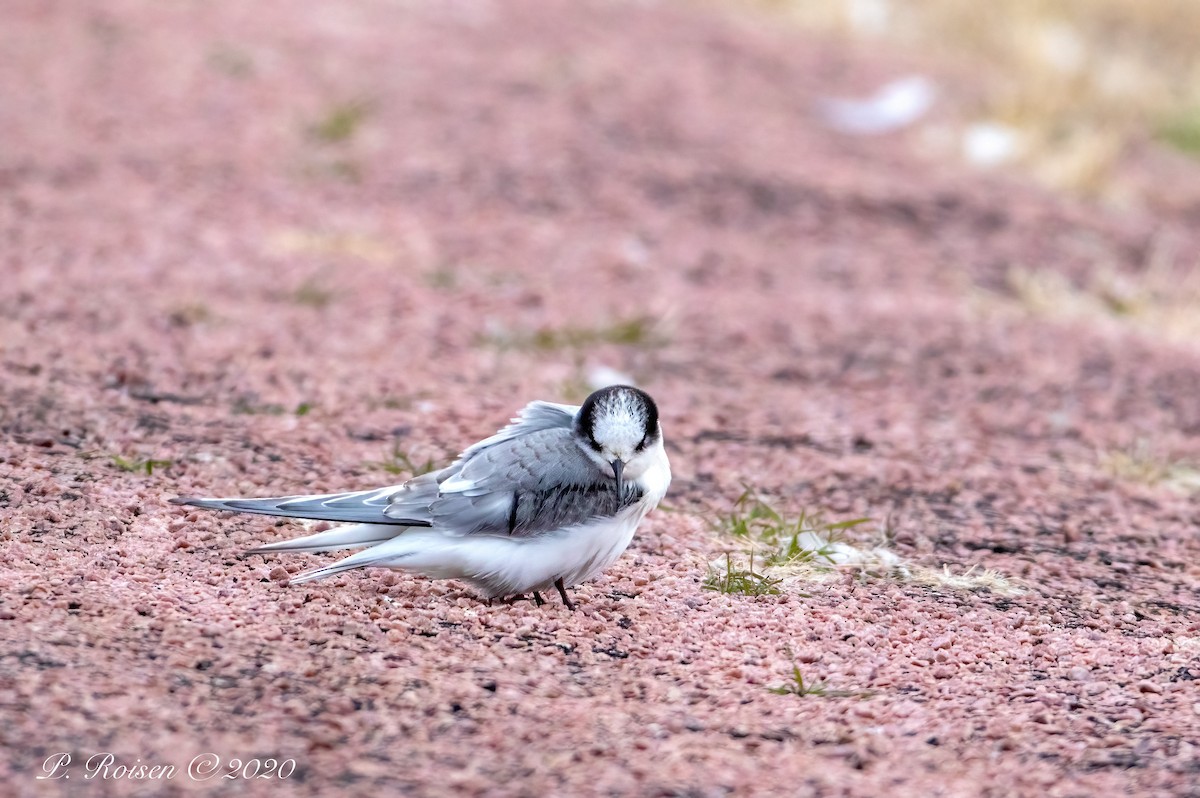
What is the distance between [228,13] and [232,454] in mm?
5793

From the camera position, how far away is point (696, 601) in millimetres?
3623

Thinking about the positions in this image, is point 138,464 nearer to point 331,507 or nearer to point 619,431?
point 331,507

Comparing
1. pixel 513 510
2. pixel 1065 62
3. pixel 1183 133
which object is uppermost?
pixel 1065 62

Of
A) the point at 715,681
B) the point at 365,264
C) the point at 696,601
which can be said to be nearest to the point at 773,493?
the point at 696,601

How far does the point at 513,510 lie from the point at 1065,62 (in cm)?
852

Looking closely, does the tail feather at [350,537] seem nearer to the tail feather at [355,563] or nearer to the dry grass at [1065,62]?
the tail feather at [355,563]

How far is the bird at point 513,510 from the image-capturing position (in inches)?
133

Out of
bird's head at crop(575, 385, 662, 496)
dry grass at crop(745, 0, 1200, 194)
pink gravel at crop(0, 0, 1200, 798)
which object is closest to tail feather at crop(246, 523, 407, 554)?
pink gravel at crop(0, 0, 1200, 798)

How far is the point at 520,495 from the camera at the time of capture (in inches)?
137

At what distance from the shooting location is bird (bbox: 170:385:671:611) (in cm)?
Result: 339

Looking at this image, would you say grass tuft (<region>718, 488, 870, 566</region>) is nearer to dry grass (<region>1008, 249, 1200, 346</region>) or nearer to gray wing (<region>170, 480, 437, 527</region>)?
gray wing (<region>170, 480, 437, 527</region>)

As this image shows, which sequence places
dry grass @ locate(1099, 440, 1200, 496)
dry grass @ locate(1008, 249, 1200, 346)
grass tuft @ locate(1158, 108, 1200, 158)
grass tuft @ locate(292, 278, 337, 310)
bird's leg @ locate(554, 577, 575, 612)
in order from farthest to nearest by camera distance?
grass tuft @ locate(1158, 108, 1200, 158) → dry grass @ locate(1008, 249, 1200, 346) → grass tuft @ locate(292, 278, 337, 310) → dry grass @ locate(1099, 440, 1200, 496) → bird's leg @ locate(554, 577, 575, 612)

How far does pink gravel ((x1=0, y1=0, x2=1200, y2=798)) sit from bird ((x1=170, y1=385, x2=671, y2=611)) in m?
0.12

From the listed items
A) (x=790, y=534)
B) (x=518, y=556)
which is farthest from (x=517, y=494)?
(x=790, y=534)
